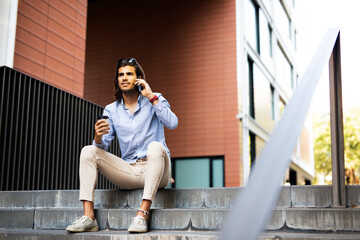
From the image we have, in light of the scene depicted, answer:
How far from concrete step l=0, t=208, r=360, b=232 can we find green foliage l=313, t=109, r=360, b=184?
16.3 meters

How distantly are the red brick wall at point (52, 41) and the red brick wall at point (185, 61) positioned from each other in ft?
17.6

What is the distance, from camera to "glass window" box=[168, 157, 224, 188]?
11109 millimetres

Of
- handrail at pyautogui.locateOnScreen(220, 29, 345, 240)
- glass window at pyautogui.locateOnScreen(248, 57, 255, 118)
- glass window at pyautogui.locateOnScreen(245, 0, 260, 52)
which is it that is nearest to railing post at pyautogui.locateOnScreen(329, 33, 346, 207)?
handrail at pyautogui.locateOnScreen(220, 29, 345, 240)

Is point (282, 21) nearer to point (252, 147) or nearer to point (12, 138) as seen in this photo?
point (252, 147)

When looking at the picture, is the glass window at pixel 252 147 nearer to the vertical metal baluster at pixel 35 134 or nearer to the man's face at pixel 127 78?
the vertical metal baluster at pixel 35 134

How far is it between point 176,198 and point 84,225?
2.57 ft

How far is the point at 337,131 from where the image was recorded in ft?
9.15

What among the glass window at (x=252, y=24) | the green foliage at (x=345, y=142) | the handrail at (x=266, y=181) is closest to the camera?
the handrail at (x=266, y=181)

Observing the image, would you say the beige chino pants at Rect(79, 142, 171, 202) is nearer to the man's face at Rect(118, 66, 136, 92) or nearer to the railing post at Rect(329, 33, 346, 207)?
the man's face at Rect(118, 66, 136, 92)

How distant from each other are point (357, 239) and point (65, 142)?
4.64 meters

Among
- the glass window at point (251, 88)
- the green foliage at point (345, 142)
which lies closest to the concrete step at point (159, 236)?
the glass window at point (251, 88)

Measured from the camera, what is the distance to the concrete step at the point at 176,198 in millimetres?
2887

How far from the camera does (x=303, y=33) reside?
24.8 metres

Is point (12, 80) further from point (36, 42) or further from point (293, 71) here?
point (293, 71)
